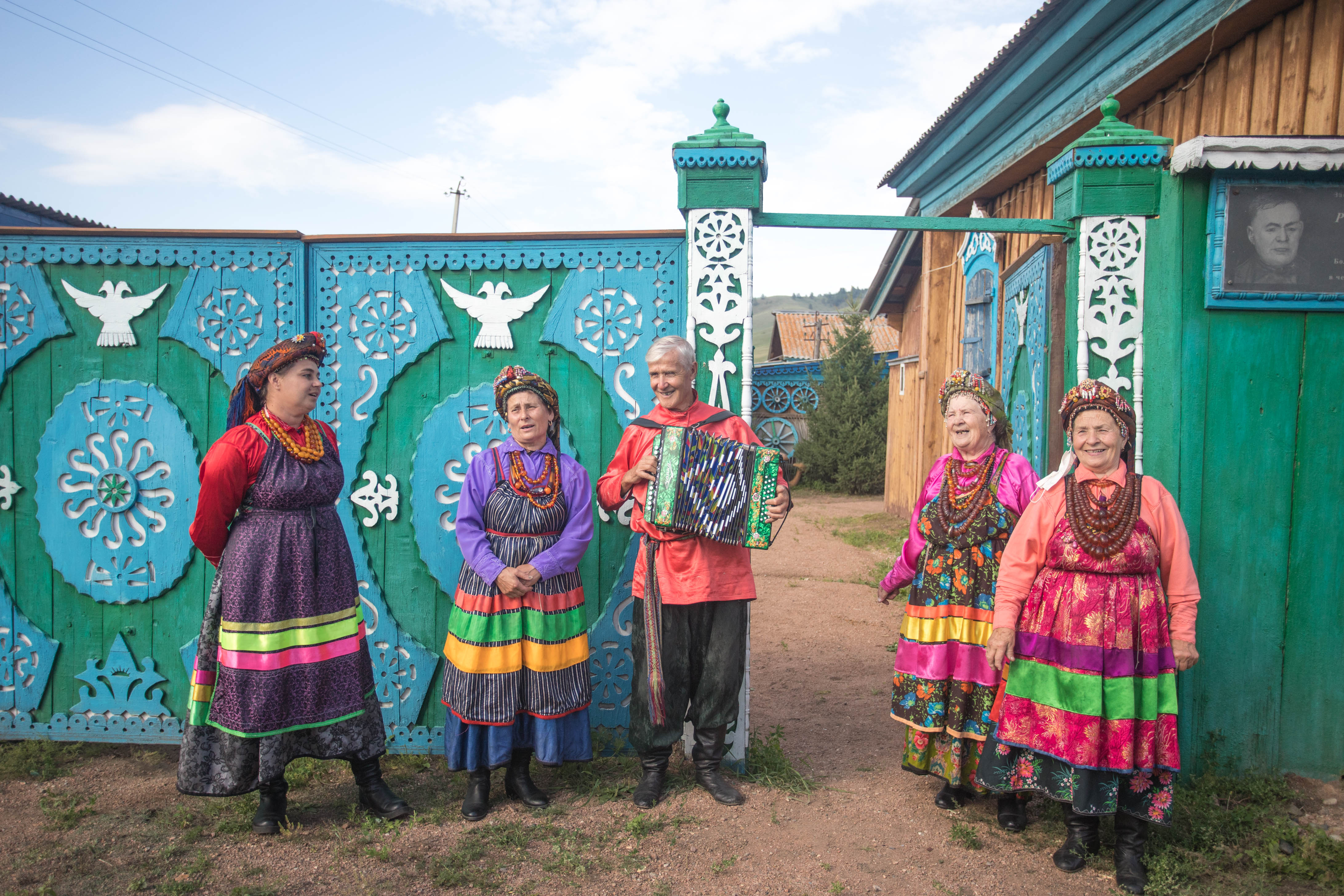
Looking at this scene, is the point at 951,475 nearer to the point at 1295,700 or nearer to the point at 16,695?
A: the point at 1295,700

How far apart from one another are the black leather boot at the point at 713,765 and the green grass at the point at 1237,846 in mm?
1524

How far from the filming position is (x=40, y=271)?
3.89 metres

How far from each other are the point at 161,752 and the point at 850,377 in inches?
577

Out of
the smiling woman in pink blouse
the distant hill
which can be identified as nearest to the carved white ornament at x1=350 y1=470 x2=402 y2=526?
the smiling woman in pink blouse

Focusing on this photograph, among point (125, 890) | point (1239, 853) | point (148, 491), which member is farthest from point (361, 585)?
point (1239, 853)

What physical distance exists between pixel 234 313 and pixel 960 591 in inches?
135

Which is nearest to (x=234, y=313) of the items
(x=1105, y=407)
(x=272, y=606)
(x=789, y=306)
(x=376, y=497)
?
(x=376, y=497)

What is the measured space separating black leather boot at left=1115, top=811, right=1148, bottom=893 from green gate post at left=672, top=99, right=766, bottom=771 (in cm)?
149

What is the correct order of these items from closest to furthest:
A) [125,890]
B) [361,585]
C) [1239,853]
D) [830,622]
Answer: [125,890], [1239,853], [361,585], [830,622]

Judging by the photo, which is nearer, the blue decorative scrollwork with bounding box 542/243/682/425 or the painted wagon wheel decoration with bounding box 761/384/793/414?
the blue decorative scrollwork with bounding box 542/243/682/425

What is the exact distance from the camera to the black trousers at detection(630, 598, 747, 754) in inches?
134

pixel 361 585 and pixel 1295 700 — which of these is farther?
pixel 361 585

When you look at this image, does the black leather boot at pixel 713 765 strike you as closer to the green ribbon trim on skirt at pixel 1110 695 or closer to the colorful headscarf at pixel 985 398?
the green ribbon trim on skirt at pixel 1110 695

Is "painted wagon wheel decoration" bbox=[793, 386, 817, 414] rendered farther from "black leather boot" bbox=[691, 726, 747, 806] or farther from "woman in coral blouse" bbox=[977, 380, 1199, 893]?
"woman in coral blouse" bbox=[977, 380, 1199, 893]
